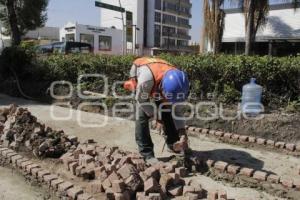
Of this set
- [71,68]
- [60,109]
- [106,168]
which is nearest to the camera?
[106,168]

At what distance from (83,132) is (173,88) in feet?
9.64

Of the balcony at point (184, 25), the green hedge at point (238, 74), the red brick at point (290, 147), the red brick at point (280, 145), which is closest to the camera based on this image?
the red brick at point (290, 147)

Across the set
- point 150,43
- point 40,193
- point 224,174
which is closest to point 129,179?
point 40,193

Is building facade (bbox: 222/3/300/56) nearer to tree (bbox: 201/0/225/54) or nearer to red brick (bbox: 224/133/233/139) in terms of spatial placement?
tree (bbox: 201/0/225/54)

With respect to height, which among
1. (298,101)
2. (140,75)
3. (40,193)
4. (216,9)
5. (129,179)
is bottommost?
(40,193)

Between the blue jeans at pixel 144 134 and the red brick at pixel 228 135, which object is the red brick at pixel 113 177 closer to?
the blue jeans at pixel 144 134

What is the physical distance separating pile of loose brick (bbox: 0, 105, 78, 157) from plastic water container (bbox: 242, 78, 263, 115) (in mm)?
3247

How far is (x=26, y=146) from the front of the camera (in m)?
5.49

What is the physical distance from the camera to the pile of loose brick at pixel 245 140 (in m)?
5.84

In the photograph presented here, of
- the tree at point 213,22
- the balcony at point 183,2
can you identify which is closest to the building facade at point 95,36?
the tree at point 213,22

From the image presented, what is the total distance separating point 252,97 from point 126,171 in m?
3.87

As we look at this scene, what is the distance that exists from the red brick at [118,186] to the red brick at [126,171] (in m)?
0.14

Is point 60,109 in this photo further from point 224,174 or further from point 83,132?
point 224,174

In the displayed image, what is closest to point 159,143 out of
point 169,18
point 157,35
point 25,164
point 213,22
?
point 25,164
